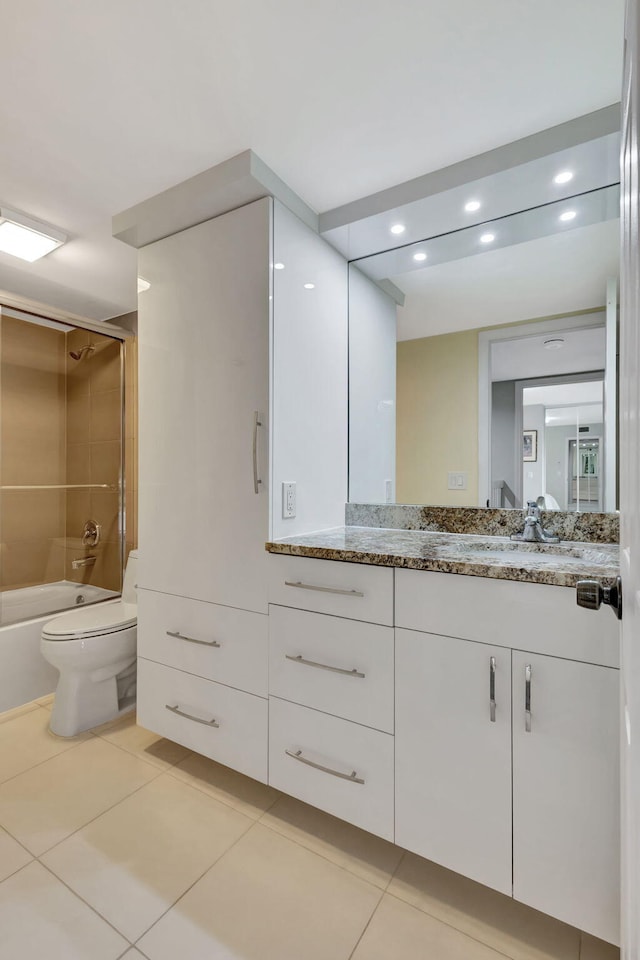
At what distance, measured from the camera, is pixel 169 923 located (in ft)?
3.94

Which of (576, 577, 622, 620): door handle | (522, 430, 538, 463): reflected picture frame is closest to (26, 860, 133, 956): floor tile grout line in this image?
(576, 577, 622, 620): door handle

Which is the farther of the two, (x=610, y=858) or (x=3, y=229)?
(x=3, y=229)

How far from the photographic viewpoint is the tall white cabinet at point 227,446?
1604mm

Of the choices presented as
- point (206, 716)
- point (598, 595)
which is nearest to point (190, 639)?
point (206, 716)

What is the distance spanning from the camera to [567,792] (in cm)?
107

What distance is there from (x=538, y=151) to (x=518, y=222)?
0.97 feet

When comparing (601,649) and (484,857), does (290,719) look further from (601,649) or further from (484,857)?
(601,649)

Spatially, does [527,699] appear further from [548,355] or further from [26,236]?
[26,236]

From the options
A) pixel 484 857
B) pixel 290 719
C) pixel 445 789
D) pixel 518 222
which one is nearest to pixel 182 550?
pixel 290 719

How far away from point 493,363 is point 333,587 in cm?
110

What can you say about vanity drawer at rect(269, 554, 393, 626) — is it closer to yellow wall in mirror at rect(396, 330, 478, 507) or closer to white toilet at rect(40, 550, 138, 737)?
yellow wall in mirror at rect(396, 330, 478, 507)

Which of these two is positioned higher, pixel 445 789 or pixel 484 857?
pixel 445 789

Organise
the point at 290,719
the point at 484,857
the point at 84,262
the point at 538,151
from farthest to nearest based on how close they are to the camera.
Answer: the point at 84,262 < the point at 290,719 < the point at 538,151 < the point at 484,857

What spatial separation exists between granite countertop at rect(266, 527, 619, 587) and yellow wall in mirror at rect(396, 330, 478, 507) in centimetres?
19
